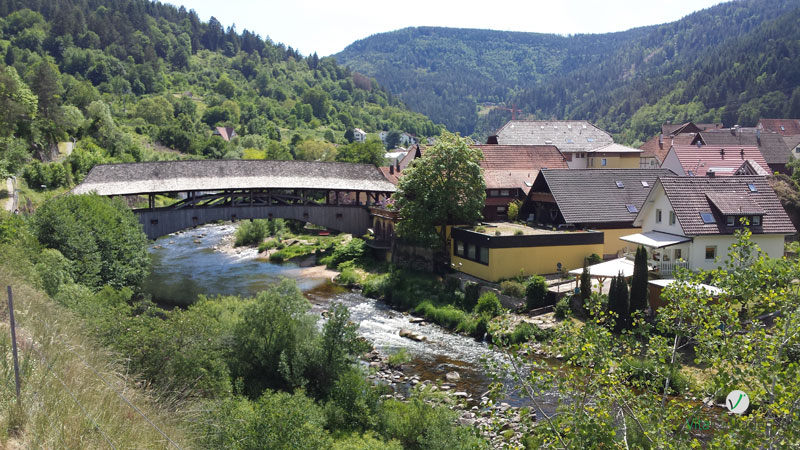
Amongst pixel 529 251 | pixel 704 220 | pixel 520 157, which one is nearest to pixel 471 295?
pixel 529 251

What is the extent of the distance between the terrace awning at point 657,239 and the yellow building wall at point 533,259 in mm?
1982

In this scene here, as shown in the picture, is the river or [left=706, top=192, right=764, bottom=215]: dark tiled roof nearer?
the river

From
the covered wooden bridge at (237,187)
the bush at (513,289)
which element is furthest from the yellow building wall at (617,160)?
the bush at (513,289)

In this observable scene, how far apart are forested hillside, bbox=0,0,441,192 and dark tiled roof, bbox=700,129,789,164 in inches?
1551

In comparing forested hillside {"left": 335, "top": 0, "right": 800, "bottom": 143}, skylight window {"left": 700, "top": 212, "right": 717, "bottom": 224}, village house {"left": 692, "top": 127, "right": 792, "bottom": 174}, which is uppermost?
forested hillside {"left": 335, "top": 0, "right": 800, "bottom": 143}

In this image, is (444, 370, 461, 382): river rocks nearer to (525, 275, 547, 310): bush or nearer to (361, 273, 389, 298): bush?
(525, 275, 547, 310): bush

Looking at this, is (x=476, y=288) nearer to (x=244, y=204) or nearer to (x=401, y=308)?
(x=401, y=308)

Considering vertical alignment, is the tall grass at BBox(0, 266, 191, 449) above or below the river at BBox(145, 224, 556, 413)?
above

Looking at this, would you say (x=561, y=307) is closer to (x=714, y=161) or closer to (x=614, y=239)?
(x=614, y=239)

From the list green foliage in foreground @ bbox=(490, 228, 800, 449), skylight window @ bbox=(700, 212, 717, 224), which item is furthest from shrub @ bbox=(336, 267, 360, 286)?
green foliage in foreground @ bbox=(490, 228, 800, 449)

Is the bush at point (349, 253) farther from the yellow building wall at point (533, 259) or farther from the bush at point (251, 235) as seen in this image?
the bush at point (251, 235)

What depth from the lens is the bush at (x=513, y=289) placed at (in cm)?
2429

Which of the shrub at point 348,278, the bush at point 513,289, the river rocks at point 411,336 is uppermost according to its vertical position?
the bush at point 513,289

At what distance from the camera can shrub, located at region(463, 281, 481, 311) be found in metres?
25.2
